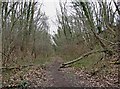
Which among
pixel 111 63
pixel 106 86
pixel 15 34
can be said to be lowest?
pixel 106 86

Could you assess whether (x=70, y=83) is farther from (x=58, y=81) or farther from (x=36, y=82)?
(x=36, y=82)

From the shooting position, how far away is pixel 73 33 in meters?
11.5

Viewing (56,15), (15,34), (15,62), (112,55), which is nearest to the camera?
(112,55)

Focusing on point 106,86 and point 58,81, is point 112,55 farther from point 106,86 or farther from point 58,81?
point 58,81

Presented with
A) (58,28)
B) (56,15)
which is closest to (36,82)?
(56,15)

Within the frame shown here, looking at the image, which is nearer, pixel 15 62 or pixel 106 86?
pixel 106 86

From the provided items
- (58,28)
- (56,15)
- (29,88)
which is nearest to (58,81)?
(29,88)

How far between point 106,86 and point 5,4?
403cm

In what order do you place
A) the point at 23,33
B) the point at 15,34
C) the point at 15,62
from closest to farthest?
the point at 15,62, the point at 15,34, the point at 23,33

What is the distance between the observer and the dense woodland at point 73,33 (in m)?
5.55

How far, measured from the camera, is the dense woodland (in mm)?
5555

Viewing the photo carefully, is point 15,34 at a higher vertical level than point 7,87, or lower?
higher

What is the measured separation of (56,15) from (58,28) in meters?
1.32

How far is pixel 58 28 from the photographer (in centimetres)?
1389
